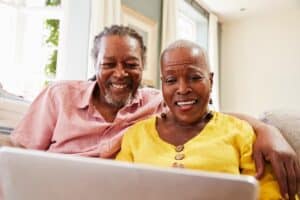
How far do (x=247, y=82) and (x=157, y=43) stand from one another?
7.20ft

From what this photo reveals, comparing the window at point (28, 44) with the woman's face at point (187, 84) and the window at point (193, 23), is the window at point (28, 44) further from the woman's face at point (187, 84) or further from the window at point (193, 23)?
the window at point (193, 23)

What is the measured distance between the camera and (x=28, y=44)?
9.99ft

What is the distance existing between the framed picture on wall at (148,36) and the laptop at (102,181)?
9.95 feet

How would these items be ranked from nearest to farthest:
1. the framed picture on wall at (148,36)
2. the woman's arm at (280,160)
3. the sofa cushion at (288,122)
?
the woman's arm at (280,160) < the sofa cushion at (288,122) < the framed picture on wall at (148,36)

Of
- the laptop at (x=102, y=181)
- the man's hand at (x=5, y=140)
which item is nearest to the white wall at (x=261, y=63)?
the man's hand at (x=5, y=140)

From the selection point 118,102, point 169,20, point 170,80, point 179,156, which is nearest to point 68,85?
point 118,102

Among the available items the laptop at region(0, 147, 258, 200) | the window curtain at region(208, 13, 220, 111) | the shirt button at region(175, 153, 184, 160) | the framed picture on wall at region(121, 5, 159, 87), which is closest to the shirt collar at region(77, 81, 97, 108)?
the shirt button at region(175, 153, 184, 160)

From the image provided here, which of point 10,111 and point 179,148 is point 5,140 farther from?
point 179,148

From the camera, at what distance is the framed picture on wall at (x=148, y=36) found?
3647 millimetres

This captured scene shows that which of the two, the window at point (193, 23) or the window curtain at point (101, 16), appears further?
the window at point (193, 23)

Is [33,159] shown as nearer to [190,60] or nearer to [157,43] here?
[190,60]

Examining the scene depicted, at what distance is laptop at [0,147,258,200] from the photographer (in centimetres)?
51

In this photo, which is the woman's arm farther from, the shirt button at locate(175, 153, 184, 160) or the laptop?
the laptop

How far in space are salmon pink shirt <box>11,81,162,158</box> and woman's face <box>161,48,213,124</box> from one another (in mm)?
288
